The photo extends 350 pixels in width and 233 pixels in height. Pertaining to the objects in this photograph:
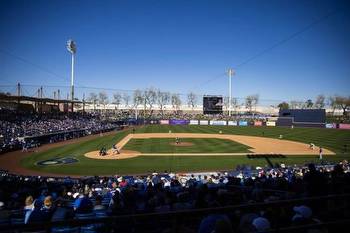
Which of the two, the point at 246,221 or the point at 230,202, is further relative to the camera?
the point at 230,202

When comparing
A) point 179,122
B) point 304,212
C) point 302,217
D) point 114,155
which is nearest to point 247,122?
point 179,122

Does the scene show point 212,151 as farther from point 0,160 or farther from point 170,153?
point 0,160

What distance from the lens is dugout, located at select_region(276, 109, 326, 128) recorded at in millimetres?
75375

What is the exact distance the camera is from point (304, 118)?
78.0 metres

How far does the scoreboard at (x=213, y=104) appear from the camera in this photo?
3009 inches

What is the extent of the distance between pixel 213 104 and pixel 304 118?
22.5 metres

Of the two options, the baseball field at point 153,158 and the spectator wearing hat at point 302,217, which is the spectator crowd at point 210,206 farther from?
the baseball field at point 153,158

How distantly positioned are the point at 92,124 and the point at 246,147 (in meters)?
35.4

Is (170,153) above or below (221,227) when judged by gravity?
below

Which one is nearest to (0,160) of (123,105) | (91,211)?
(91,211)

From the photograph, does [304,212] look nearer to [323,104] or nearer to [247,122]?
[247,122]

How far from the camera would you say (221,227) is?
3.90 metres

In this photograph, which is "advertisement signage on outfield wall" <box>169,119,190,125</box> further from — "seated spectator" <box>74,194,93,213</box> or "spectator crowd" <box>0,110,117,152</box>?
"seated spectator" <box>74,194,93,213</box>

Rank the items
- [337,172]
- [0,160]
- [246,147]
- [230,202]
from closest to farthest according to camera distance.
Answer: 1. [230,202]
2. [337,172]
3. [0,160]
4. [246,147]
